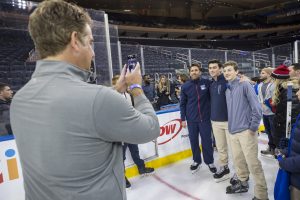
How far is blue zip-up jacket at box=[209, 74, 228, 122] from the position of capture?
3.62m

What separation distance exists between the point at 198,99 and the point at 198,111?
0.19 m

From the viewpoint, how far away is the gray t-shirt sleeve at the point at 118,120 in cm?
73

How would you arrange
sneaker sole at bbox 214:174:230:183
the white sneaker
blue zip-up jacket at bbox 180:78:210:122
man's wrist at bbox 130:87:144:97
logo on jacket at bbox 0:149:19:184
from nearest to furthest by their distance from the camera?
man's wrist at bbox 130:87:144:97, logo on jacket at bbox 0:149:19:184, sneaker sole at bbox 214:174:230:183, blue zip-up jacket at bbox 180:78:210:122, the white sneaker

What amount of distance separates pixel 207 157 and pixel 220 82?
1.22m

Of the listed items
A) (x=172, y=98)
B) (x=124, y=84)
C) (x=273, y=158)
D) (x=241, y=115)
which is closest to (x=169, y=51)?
(x=172, y=98)

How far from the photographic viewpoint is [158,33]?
20516 mm

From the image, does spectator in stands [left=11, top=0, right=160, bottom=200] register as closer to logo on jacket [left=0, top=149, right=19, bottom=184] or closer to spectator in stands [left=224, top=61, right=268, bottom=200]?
spectator in stands [left=224, top=61, right=268, bottom=200]

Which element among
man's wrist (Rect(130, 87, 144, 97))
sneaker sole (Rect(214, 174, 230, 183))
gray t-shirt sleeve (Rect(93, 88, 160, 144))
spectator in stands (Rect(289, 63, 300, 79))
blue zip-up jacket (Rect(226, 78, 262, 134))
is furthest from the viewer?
spectator in stands (Rect(289, 63, 300, 79))

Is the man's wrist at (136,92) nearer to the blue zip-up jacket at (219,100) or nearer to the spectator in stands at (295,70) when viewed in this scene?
the blue zip-up jacket at (219,100)

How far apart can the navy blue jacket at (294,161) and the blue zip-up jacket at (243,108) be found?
958mm

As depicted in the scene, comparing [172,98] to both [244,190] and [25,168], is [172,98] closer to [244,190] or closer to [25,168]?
[244,190]

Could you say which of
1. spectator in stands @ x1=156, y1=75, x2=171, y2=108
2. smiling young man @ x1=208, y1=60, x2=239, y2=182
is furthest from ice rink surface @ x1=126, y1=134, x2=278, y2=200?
spectator in stands @ x1=156, y1=75, x2=171, y2=108

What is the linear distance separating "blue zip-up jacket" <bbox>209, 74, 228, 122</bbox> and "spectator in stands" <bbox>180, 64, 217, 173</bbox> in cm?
30

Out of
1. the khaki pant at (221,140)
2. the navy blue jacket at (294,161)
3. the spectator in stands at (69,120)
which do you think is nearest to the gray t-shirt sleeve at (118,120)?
the spectator in stands at (69,120)
